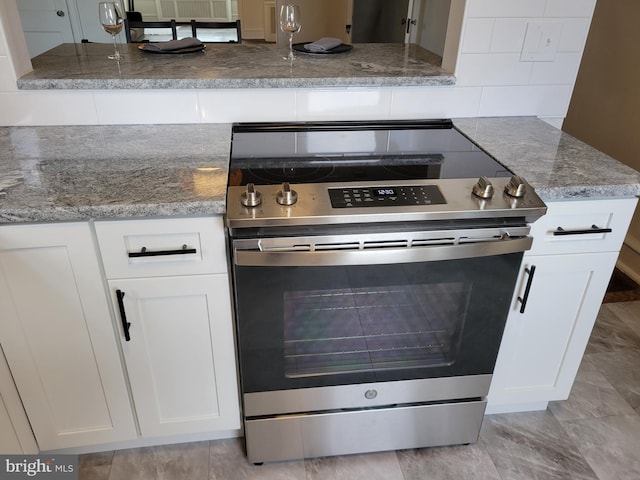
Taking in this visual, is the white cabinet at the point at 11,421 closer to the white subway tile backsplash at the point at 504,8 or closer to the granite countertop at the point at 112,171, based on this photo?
the granite countertop at the point at 112,171

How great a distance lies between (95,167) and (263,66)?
0.75 meters

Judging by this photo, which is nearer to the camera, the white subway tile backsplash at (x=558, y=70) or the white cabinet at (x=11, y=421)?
the white cabinet at (x=11, y=421)

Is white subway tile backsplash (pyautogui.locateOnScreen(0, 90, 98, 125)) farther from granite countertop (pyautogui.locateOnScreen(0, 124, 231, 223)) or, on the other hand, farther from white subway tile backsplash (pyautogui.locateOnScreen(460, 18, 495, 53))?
white subway tile backsplash (pyautogui.locateOnScreen(460, 18, 495, 53))

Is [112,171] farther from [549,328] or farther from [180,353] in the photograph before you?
[549,328]

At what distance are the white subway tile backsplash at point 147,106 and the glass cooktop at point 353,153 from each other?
17 cm

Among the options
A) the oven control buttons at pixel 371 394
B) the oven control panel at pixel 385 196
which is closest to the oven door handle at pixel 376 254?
the oven control panel at pixel 385 196

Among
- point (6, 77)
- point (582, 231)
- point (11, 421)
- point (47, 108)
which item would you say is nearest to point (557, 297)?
point (582, 231)

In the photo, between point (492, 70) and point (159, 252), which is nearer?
point (159, 252)

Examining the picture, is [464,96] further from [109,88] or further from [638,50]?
[638,50]

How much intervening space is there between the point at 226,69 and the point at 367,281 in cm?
97

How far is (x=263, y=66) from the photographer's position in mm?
1748

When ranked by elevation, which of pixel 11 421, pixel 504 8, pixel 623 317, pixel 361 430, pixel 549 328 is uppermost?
pixel 504 8

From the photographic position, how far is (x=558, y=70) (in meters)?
1.72

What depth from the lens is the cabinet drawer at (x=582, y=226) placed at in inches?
50.8
